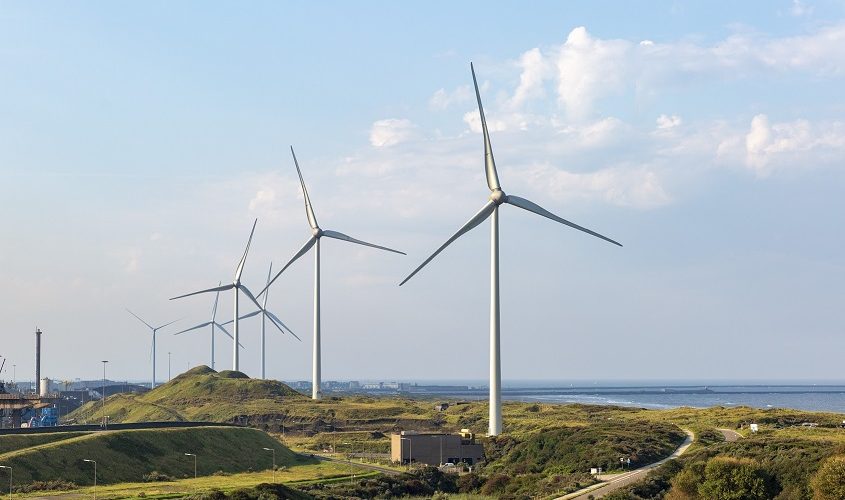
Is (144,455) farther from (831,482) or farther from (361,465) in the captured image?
(831,482)

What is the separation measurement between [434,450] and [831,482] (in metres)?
69.0

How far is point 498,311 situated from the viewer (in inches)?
5487

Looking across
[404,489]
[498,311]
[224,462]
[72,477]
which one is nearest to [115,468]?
[72,477]

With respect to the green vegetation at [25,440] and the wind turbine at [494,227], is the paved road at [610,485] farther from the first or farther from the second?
the green vegetation at [25,440]

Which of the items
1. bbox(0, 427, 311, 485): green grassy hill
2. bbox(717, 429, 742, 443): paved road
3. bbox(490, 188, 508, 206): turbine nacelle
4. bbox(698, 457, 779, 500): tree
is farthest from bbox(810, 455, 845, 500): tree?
bbox(0, 427, 311, 485): green grassy hill

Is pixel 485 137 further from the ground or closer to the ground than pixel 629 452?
further from the ground

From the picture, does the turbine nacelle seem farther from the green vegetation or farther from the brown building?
the green vegetation

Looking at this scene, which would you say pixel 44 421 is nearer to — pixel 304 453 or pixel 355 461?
pixel 304 453

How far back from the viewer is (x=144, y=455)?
132250 millimetres

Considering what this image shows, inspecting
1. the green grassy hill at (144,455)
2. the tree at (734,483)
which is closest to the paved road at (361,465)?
the green grassy hill at (144,455)

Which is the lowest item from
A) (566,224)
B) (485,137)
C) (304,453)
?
(304,453)

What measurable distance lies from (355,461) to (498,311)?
105 ft

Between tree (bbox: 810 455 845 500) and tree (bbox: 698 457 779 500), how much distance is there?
5442 millimetres

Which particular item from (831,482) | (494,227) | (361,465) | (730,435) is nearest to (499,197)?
(494,227)
